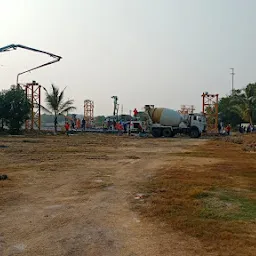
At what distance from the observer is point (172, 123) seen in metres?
44.0

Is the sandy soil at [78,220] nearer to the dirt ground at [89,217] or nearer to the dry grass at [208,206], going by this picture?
the dirt ground at [89,217]

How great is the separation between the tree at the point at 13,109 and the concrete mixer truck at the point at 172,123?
13.5 m

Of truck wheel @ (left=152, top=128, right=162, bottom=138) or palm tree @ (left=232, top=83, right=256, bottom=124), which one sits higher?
palm tree @ (left=232, top=83, right=256, bottom=124)

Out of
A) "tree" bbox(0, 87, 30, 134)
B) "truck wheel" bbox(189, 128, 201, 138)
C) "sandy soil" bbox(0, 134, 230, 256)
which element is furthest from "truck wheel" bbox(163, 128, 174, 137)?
"sandy soil" bbox(0, 134, 230, 256)

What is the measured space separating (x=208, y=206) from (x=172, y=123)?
119 feet

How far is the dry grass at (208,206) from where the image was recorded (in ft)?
19.1

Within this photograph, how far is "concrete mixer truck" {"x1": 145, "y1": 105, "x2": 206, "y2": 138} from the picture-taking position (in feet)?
144

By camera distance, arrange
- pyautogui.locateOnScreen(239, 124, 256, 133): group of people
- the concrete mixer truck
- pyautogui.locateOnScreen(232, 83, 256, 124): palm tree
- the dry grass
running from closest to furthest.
A: 1. the dry grass
2. the concrete mixer truck
3. pyautogui.locateOnScreen(239, 124, 256, 133): group of people
4. pyautogui.locateOnScreen(232, 83, 256, 124): palm tree

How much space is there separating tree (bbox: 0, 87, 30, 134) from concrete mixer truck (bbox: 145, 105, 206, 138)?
1352 centimetres

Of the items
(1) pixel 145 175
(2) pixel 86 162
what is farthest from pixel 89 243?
(2) pixel 86 162

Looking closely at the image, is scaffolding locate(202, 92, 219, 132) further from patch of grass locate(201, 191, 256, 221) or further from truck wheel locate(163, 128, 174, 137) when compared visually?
patch of grass locate(201, 191, 256, 221)

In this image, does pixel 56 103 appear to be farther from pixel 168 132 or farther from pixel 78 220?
pixel 78 220

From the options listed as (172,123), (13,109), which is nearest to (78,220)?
(172,123)

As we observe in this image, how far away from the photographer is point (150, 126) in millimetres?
44500
